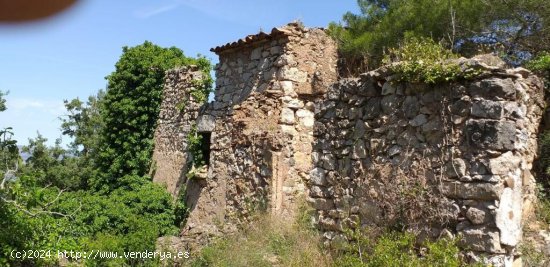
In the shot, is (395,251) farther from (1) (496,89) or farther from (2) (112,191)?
(2) (112,191)

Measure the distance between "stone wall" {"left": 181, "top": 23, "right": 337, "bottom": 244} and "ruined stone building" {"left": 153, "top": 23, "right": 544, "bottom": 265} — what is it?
22 mm

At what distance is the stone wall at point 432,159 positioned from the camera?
A: 455 cm

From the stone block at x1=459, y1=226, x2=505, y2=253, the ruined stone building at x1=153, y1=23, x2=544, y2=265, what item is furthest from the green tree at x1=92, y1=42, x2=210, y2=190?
the stone block at x1=459, y1=226, x2=505, y2=253

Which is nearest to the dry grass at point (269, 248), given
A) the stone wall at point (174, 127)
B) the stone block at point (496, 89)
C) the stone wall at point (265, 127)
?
the stone wall at point (265, 127)

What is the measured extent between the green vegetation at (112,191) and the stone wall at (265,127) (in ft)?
4.59

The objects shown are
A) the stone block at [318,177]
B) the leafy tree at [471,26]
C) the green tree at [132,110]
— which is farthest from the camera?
the green tree at [132,110]

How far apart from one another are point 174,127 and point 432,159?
9134 millimetres

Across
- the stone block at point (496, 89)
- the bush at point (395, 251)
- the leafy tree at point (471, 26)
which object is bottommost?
the bush at point (395, 251)

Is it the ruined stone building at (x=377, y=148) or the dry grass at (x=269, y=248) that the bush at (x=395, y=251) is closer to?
the ruined stone building at (x=377, y=148)

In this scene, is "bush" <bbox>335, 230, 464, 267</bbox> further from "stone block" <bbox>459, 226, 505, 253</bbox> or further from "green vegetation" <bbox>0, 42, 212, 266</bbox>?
"green vegetation" <bbox>0, 42, 212, 266</bbox>

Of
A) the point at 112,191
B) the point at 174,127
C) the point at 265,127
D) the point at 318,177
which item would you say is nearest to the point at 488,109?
the point at 318,177

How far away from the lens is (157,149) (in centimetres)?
1377

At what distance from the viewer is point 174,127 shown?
13102 millimetres

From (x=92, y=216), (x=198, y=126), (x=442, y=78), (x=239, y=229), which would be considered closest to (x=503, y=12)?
(x=442, y=78)
